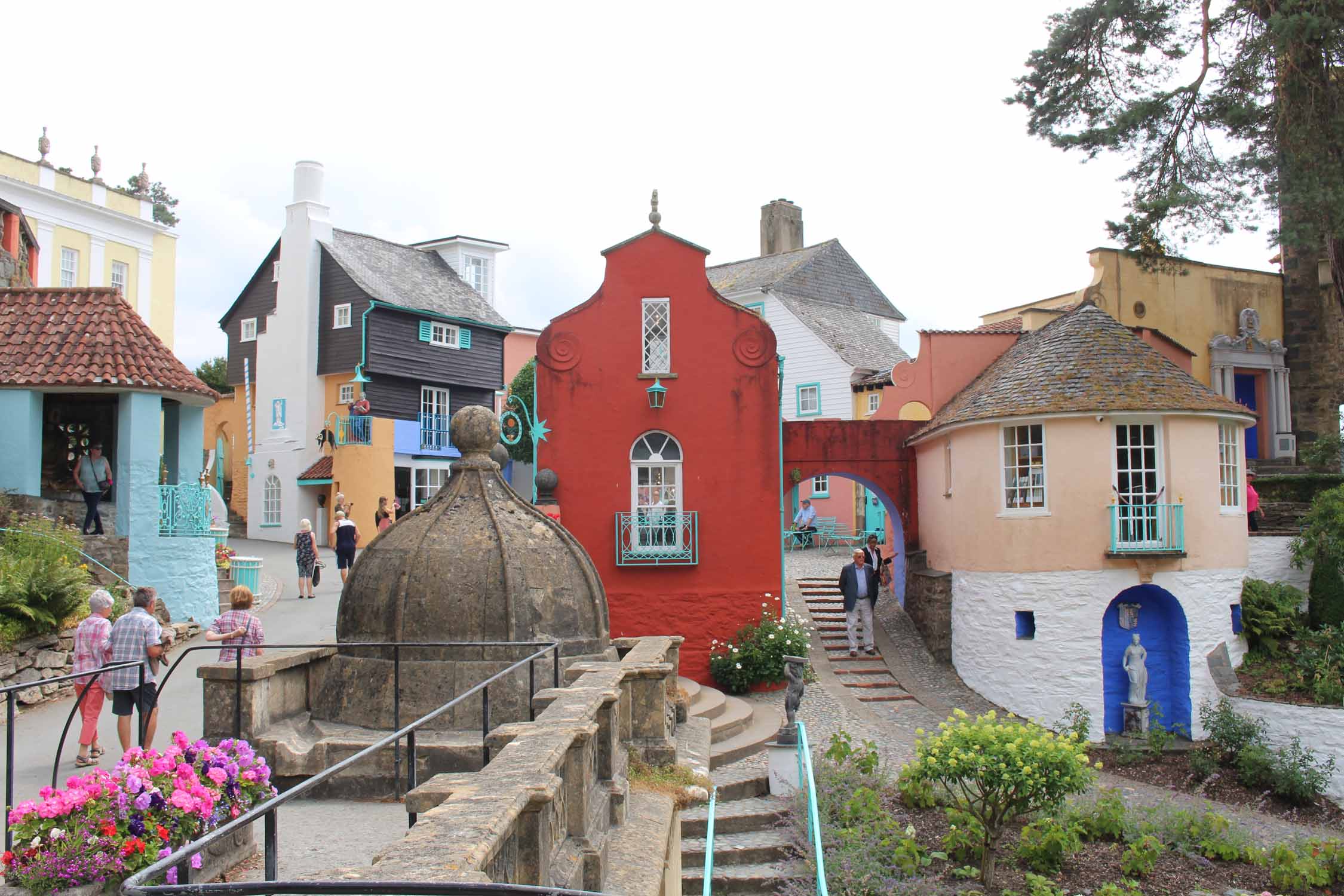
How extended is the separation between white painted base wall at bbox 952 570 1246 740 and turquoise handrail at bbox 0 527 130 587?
14204mm

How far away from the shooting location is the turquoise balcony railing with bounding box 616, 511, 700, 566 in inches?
782

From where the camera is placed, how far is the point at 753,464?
20188 mm

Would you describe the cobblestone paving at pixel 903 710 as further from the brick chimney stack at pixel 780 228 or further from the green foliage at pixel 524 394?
the brick chimney stack at pixel 780 228

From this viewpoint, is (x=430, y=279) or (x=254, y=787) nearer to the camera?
(x=254, y=787)

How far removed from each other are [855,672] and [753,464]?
164 inches

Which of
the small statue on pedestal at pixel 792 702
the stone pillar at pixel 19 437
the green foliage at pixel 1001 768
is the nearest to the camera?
the green foliage at pixel 1001 768

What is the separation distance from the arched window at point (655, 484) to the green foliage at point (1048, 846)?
8.49 m

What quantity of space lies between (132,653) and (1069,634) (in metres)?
14.6

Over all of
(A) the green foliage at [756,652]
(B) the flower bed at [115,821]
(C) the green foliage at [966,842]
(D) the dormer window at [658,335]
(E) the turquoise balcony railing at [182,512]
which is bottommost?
(C) the green foliage at [966,842]

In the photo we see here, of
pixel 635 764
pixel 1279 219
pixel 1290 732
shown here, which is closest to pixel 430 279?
pixel 1279 219

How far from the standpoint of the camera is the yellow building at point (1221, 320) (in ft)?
90.9

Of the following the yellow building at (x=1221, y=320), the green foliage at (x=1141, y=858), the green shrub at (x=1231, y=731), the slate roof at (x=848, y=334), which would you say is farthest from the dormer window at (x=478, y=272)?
the green foliage at (x=1141, y=858)

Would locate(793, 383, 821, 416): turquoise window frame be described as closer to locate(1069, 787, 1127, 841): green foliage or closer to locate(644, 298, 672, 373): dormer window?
locate(644, 298, 672, 373): dormer window

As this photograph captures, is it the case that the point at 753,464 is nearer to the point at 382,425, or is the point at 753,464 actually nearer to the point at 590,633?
the point at 590,633
